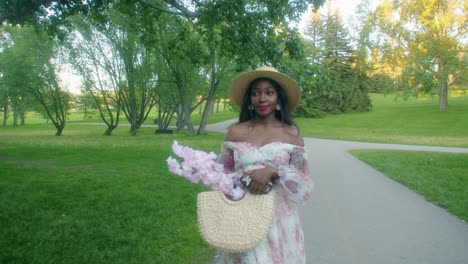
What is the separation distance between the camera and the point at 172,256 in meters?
4.29

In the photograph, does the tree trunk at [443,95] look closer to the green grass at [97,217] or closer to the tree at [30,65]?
the tree at [30,65]

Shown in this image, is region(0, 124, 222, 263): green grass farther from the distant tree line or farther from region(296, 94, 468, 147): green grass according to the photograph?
region(296, 94, 468, 147): green grass

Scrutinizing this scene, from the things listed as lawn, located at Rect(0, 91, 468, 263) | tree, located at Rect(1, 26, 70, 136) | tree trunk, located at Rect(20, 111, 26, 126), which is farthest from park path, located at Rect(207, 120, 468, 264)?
tree trunk, located at Rect(20, 111, 26, 126)

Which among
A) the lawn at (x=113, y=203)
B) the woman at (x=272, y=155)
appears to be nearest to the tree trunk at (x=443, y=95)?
the lawn at (x=113, y=203)

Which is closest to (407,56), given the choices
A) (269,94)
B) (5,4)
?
(5,4)

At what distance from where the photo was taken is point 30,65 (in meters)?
27.2

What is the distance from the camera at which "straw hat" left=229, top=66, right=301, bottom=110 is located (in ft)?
8.32

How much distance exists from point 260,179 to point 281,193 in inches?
11.3

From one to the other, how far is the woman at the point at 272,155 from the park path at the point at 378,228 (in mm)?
2074

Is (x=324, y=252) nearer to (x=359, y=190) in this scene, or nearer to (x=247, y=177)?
(x=247, y=177)

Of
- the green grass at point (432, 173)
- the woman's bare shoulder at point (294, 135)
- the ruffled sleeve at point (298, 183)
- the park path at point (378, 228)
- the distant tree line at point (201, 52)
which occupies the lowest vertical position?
the park path at point (378, 228)

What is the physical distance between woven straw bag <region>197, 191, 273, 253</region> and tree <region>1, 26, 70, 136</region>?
86.2ft

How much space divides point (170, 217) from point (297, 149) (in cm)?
388

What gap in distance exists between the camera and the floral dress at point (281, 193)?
223 cm
